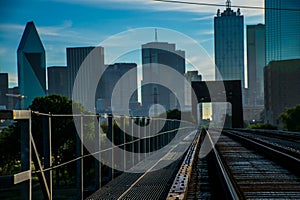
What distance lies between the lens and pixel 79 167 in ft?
22.4

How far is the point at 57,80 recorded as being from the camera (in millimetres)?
98500

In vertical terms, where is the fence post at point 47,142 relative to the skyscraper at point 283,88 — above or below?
below

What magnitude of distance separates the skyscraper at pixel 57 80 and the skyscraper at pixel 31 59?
1.88 meters

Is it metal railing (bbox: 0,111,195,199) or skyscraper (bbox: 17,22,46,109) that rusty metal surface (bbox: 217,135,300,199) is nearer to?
metal railing (bbox: 0,111,195,199)

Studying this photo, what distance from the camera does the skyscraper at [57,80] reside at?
90938 mm

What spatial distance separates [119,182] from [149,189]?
1.46 metres

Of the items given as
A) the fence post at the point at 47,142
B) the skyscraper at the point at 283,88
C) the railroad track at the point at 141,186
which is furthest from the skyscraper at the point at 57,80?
the skyscraper at the point at 283,88

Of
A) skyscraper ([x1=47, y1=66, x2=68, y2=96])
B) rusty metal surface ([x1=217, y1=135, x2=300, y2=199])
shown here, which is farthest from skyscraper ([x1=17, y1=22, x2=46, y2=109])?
rusty metal surface ([x1=217, y1=135, x2=300, y2=199])

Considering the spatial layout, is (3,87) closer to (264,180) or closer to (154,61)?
(154,61)

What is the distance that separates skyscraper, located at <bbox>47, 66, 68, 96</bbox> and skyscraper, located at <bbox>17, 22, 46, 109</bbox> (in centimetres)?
188

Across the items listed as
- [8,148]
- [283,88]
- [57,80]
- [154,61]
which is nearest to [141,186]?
[154,61]

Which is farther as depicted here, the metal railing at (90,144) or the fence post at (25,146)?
the metal railing at (90,144)

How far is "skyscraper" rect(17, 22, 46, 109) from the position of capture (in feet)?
317

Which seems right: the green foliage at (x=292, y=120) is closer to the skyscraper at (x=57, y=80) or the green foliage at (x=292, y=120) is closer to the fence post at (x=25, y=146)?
the skyscraper at (x=57, y=80)
